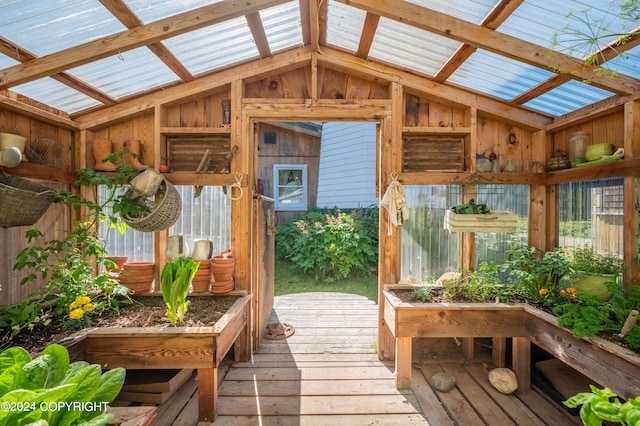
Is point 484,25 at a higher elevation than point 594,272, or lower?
higher

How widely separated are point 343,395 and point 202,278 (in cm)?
172

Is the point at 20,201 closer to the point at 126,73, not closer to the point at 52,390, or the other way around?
the point at 126,73

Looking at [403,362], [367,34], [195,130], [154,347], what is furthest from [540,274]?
[195,130]

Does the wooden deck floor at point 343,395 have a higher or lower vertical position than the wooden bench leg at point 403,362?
lower

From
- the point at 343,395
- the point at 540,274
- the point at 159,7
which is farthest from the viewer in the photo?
the point at 540,274

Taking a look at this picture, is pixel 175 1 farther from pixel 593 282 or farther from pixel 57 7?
pixel 593 282

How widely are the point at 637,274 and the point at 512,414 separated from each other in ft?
4.79

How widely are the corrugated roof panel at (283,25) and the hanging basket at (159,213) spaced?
5.45 ft

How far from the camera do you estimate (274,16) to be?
7.52 ft

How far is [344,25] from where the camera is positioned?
8.14 ft

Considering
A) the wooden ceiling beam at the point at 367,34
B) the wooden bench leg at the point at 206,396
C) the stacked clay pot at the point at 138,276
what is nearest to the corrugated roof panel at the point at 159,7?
the wooden ceiling beam at the point at 367,34

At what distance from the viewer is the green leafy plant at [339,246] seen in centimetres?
592

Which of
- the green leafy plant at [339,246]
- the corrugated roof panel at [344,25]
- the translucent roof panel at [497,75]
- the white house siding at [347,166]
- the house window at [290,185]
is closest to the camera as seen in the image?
the corrugated roof panel at [344,25]

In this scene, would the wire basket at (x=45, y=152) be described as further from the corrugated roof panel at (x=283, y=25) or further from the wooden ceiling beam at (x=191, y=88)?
the corrugated roof panel at (x=283, y=25)
